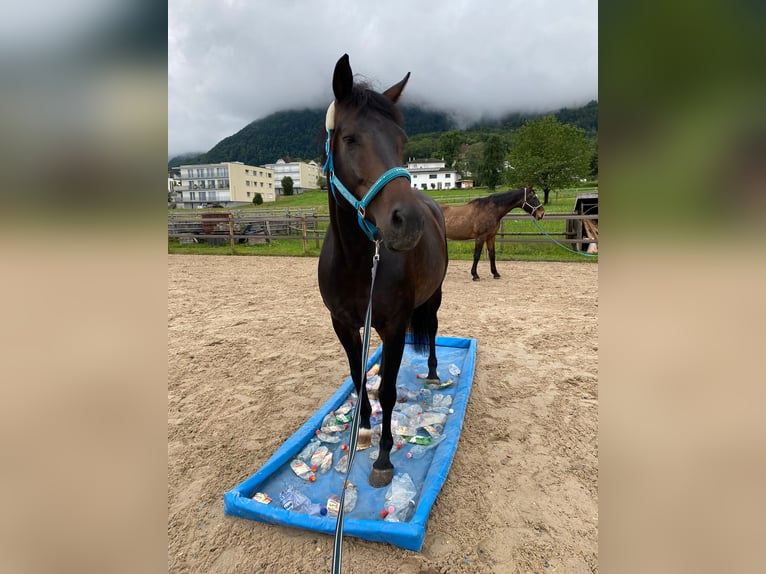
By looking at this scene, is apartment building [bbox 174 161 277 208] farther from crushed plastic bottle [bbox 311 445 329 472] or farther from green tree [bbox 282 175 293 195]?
crushed plastic bottle [bbox 311 445 329 472]

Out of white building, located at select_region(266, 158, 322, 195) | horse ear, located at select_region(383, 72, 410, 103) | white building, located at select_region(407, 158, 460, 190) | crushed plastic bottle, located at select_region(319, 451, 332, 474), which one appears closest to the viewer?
horse ear, located at select_region(383, 72, 410, 103)

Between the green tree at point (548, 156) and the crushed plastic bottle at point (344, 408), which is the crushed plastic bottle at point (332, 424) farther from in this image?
the green tree at point (548, 156)

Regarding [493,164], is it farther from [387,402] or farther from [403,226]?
[403,226]

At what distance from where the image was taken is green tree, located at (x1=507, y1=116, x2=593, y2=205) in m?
38.5

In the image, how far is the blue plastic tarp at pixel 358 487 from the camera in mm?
1979

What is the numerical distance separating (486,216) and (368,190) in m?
7.80

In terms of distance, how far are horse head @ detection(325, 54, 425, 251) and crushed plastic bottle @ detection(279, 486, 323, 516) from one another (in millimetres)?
1653

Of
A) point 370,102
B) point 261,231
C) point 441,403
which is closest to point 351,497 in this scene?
point 441,403

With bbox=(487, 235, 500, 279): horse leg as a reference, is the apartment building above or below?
above

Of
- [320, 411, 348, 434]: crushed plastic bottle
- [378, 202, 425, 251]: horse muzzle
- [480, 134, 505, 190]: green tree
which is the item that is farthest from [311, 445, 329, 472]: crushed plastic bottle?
[480, 134, 505, 190]: green tree

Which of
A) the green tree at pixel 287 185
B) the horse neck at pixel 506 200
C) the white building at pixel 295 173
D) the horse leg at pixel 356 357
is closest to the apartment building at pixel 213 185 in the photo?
the green tree at pixel 287 185

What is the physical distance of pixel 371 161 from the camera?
70.5 inches
